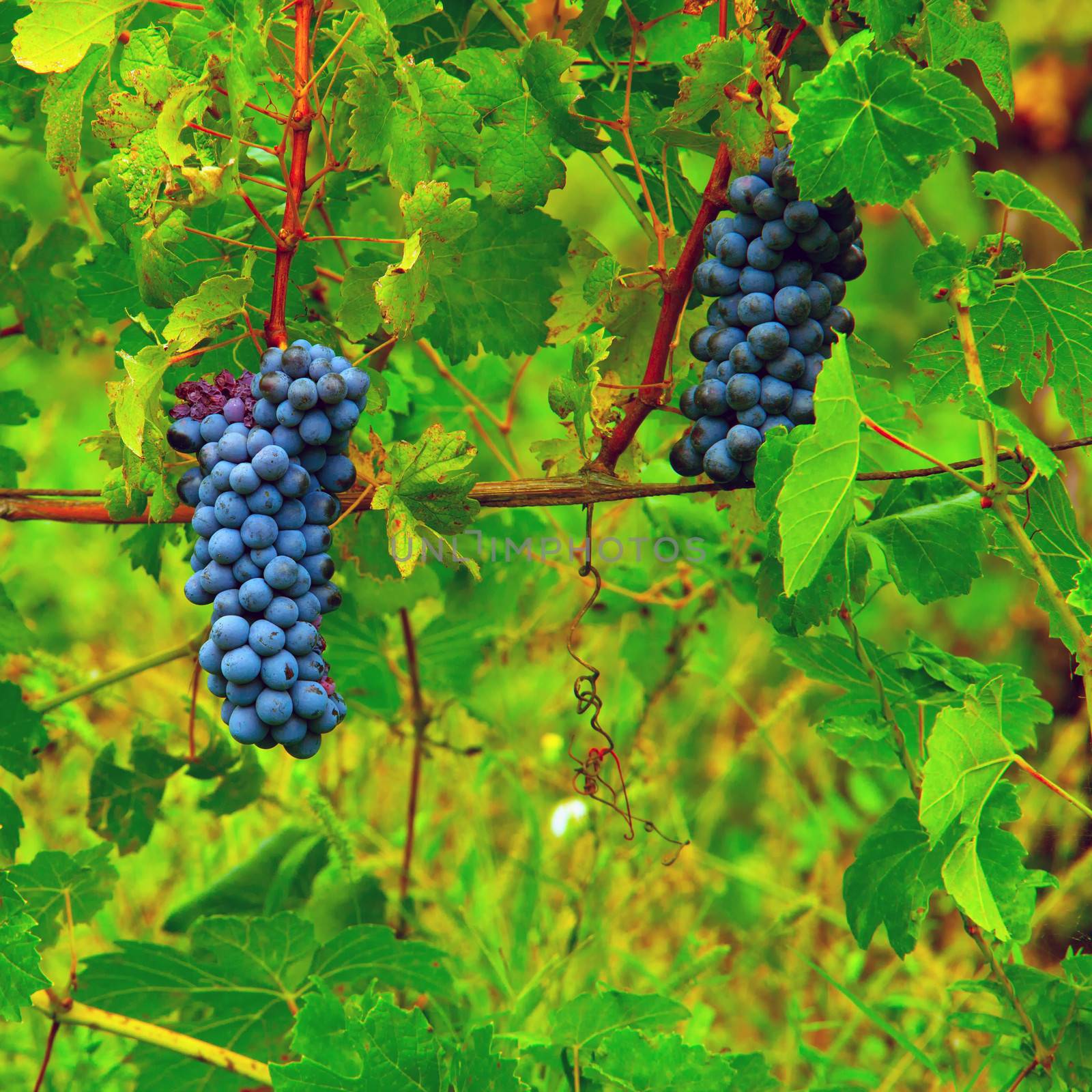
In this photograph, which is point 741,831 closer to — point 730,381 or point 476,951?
point 476,951

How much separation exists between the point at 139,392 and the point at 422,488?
0.19 metres

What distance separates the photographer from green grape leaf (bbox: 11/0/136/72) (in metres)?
0.80

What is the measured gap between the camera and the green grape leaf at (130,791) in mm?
1224

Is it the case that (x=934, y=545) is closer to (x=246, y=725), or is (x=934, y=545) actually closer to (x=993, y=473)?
(x=993, y=473)

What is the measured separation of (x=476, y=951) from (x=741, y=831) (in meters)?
0.88

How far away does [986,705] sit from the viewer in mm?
854

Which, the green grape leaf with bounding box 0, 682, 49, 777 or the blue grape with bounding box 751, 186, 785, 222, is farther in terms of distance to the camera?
the green grape leaf with bounding box 0, 682, 49, 777

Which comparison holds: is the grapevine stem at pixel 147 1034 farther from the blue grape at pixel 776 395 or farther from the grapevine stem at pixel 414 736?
the blue grape at pixel 776 395

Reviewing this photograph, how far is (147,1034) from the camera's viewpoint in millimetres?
1034

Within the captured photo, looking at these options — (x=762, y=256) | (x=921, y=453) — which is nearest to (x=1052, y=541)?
(x=921, y=453)

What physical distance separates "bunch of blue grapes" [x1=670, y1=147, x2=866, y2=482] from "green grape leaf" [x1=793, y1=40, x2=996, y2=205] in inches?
2.9

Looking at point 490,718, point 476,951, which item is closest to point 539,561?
point 490,718

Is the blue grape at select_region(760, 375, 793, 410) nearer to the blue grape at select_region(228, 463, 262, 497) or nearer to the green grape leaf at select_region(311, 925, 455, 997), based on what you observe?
the blue grape at select_region(228, 463, 262, 497)

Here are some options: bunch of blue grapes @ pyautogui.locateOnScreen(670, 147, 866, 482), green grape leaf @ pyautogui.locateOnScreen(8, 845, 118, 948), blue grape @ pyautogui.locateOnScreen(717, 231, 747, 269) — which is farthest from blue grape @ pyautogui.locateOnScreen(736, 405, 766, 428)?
green grape leaf @ pyautogui.locateOnScreen(8, 845, 118, 948)
